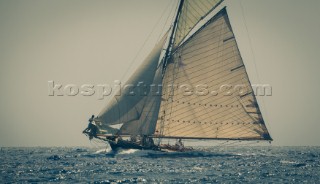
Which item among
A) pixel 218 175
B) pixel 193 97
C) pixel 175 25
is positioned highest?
pixel 175 25

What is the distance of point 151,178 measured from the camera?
33875 mm

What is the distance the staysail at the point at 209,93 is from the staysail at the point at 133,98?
3269mm

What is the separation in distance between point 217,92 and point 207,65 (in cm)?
370

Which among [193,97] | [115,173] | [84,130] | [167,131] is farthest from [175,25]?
[115,173]

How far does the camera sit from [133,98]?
176 feet

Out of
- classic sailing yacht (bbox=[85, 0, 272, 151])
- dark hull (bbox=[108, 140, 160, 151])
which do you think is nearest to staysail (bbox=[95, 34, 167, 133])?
classic sailing yacht (bbox=[85, 0, 272, 151])

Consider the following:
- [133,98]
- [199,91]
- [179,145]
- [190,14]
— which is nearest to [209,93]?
[199,91]

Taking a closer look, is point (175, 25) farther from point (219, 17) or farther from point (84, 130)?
point (84, 130)

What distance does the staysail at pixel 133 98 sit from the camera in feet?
176

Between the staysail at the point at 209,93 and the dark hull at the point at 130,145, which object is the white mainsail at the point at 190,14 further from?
the dark hull at the point at 130,145

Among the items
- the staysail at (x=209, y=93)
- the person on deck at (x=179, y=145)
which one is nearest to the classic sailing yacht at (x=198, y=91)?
the staysail at (x=209, y=93)

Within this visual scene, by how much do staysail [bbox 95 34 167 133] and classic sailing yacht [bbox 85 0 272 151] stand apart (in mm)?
368

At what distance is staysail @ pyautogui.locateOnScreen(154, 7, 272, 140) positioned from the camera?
55812 millimetres

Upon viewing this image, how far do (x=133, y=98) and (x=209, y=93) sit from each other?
9.79m
